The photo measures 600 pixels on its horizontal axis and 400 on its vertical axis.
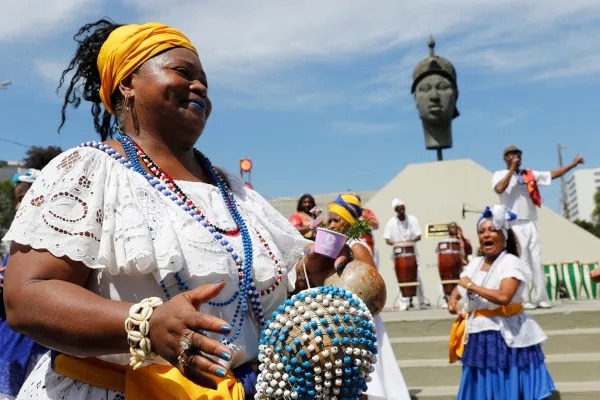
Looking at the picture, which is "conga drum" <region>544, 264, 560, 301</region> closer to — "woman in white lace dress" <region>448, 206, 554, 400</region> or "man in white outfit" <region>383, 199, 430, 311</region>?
"man in white outfit" <region>383, 199, 430, 311</region>

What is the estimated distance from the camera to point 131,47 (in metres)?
1.94

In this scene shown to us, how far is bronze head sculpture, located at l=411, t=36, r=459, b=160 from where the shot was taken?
16.1 meters

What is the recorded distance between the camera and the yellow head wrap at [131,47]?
6.33 feet

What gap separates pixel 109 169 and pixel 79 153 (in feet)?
0.27

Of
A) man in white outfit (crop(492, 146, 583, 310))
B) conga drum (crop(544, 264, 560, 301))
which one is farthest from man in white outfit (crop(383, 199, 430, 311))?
man in white outfit (crop(492, 146, 583, 310))

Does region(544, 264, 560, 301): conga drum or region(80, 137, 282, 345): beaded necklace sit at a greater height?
region(544, 264, 560, 301): conga drum

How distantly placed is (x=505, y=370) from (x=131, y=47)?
17.2 ft

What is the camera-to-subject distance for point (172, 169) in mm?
1986

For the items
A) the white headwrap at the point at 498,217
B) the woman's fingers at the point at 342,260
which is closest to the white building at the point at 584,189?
the white headwrap at the point at 498,217

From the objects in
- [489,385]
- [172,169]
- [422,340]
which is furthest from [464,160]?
[172,169]

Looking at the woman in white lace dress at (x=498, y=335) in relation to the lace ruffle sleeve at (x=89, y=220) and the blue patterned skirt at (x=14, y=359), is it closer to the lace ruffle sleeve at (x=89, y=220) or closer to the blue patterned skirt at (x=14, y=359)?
the blue patterned skirt at (x=14, y=359)

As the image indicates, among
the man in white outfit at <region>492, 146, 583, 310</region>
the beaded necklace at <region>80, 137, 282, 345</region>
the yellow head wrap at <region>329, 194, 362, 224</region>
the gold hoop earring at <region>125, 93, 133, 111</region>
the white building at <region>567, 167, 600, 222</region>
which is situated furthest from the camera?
the white building at <region>567, 167, 600, 222</region>

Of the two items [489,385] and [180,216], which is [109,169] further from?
[489,385]

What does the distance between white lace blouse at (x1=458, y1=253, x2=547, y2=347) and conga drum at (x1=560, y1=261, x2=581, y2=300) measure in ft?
19.7
